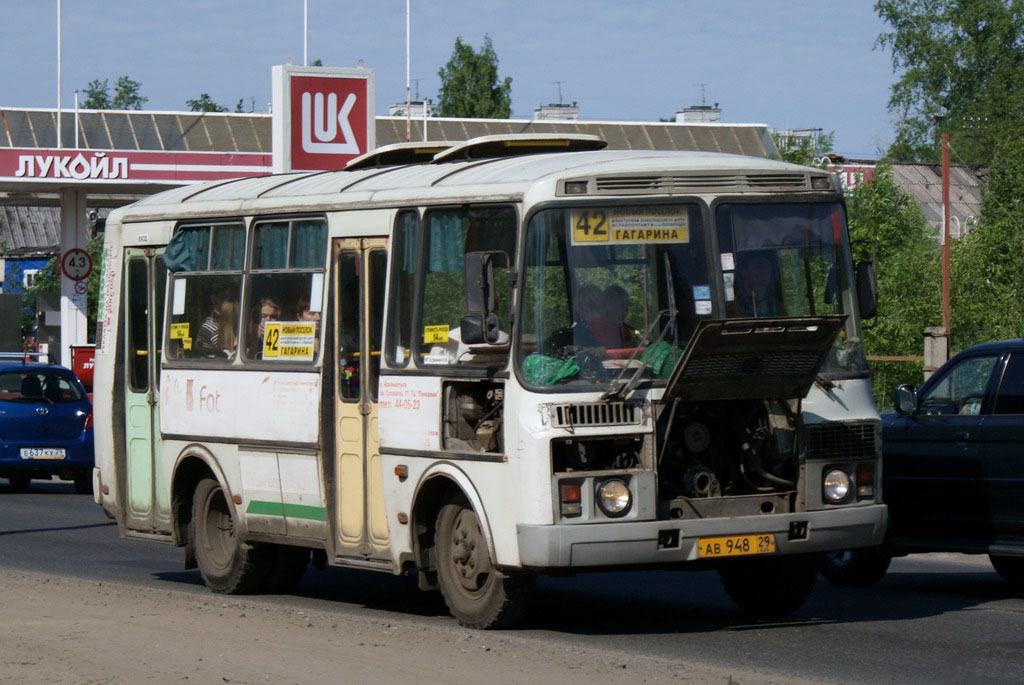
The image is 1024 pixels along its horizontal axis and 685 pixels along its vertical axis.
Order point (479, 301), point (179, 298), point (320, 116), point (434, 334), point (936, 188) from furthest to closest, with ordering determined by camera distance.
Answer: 1. point (936, 188)
2. point (320, 116)
3. point (179, 298)
4. point (434, 334)
5. point (479, 301)

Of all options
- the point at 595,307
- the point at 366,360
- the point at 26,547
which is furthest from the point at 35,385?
the point at 595,307

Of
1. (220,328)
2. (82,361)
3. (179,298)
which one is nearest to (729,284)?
(220,328)

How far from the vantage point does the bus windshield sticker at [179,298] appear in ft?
45.8

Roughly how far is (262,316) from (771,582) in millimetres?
4000

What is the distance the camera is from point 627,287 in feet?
34.3

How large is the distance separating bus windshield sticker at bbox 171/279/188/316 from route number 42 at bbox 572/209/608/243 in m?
4.47

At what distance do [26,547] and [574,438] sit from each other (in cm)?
899

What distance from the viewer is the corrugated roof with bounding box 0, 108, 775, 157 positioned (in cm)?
4297

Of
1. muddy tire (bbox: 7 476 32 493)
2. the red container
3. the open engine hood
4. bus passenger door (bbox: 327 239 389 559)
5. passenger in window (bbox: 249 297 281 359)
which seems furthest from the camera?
the red container

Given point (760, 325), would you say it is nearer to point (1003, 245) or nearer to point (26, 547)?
point (26, 547)

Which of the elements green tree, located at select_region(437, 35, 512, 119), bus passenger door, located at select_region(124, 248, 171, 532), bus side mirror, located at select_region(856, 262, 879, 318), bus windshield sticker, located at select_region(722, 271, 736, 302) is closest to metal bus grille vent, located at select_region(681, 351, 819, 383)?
bus windshield sticker, located at select_region(722, 271, 736, 302)

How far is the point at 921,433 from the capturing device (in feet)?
42.9

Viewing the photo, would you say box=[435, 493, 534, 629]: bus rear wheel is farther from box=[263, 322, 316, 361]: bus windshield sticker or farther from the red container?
the red container

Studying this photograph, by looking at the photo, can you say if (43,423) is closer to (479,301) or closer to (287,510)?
(287,510)
